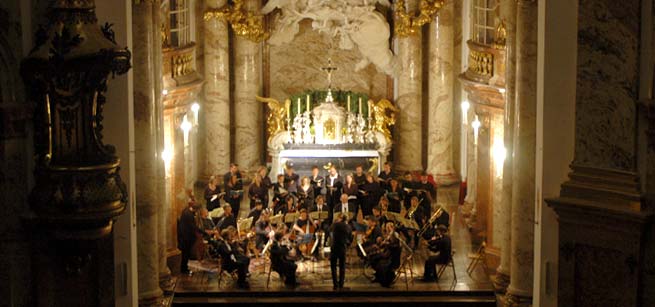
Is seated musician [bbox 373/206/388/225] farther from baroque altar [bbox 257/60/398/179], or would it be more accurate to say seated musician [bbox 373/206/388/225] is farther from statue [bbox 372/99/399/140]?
statue [bbox 372/99/399/140]

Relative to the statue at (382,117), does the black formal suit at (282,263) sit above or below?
below

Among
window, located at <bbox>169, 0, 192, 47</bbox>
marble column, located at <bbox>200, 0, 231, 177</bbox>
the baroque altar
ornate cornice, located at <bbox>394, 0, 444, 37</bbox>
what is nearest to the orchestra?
window, located at <bbox>169, 0, 192, 47</bbox>

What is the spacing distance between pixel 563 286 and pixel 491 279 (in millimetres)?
6572

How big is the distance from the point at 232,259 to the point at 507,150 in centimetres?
519

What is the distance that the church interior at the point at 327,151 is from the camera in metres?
14.4

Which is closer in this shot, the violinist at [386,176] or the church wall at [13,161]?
the church wall at [13,161]

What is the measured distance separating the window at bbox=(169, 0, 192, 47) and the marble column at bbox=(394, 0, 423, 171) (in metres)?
5.85

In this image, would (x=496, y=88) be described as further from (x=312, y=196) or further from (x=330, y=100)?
(x=330, y=100)

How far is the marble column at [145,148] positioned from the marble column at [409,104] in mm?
10793

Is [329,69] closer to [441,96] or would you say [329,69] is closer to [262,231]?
[441,96]

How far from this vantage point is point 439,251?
22750mm

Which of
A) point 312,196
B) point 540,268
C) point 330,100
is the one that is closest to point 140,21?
point 312,196

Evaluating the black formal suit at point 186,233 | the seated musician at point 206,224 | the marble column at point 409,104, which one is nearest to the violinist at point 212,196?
the seated musician at point 206,224

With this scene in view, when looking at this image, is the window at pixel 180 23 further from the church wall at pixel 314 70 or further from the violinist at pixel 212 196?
the church wall at pixel 314 70
